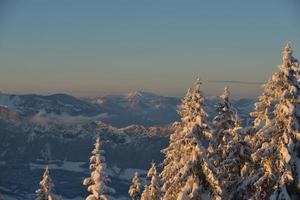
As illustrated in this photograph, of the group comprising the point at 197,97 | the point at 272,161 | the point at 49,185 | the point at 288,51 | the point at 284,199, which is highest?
the point at 288,51

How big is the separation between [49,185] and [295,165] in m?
19.7

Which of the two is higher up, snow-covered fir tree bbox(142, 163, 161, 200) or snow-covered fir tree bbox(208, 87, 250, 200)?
snow-covered fir tree bbox(208, 87, 250, 200)

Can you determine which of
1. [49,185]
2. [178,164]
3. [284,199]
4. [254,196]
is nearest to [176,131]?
[178,164]

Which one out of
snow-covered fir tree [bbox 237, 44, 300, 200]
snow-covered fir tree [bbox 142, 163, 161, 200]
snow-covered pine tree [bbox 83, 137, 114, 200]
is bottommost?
snow-covered fir tree [bbox 142, 163, 161, 200]

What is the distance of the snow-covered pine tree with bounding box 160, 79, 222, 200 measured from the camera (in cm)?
2341

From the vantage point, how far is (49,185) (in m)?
36.9

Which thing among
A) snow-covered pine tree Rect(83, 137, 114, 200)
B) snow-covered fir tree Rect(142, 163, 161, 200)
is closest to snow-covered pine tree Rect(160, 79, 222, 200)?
snow-covered pine tree Rect(83, 137, 114, 200)

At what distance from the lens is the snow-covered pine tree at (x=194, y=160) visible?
23.4 meters

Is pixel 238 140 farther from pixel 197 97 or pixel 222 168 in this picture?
pixel 197 97

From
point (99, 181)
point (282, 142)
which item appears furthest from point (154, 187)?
point (282, 142)

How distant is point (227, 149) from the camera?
2845 centimetres

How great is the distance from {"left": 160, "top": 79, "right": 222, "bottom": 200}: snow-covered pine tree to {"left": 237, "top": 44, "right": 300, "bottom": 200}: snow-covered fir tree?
2.12 m

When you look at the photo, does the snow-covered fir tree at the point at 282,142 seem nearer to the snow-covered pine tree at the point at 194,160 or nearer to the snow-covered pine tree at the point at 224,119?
the snow-covered pine tree at the point at 194,160

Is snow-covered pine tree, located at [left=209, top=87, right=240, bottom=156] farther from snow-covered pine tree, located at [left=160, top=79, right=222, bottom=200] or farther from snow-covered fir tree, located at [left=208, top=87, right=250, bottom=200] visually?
snow-covered pine tree, located at [left=160, top=79, right=222, bottom=200]
